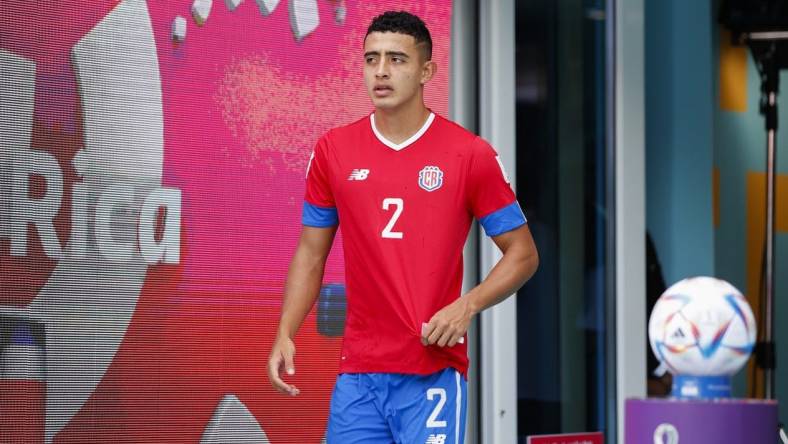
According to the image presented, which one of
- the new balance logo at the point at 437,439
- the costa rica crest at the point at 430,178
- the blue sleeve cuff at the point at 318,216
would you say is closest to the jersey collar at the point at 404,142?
the costa rica crest at the point at 430,178

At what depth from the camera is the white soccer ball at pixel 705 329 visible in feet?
12.4

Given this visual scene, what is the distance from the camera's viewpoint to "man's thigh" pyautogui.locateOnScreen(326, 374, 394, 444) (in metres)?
3.25

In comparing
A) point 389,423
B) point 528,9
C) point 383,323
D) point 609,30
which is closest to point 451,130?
point 383,323

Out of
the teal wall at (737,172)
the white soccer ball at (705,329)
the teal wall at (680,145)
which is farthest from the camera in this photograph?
the teal wall at (737,172)

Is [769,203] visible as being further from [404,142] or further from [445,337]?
[445,337]

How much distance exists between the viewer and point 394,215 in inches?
131

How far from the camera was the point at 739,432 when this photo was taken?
12.5 feet

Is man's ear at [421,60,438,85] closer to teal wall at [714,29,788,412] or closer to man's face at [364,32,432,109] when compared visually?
man's face at [364,32,432,109]

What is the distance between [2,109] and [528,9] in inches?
98.7

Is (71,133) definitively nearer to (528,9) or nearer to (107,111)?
(107,111)

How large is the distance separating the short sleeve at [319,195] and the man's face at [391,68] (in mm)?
217

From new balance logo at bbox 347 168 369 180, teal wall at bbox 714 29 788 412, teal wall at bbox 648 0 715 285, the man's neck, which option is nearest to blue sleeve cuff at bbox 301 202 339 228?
new balance logo at bbox 347 168 369 180

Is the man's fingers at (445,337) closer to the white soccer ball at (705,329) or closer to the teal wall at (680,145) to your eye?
the white soccer ball at (705,329)

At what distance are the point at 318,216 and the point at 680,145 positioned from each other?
3246 millimetres
